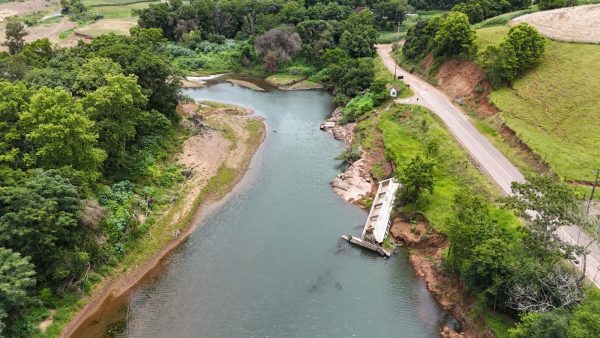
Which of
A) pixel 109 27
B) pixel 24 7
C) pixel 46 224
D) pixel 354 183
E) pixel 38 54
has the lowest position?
pixel 354 183

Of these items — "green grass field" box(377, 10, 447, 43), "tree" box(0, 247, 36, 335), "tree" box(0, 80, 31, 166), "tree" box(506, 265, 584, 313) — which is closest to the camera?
"tree" box(0, 247, 36, 335)

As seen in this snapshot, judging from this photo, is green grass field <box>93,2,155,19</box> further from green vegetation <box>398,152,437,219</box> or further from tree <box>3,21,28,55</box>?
green vegetation <box>398,152,437,219</box>

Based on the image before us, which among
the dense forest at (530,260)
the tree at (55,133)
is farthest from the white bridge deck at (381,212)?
the tree at (55,133)

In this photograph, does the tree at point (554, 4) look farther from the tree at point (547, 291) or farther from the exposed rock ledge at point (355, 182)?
the tree at point (547, 291)

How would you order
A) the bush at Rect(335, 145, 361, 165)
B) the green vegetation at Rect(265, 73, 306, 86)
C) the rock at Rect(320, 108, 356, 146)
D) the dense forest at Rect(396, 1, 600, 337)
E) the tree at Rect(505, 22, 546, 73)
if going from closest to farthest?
the dense forest at Rect(396, 1, 600, 337), the bush at Rect(335, 145, 361, 165), the tree at Rect(505, 22, 546, 73), the rock at Rect(320, 108, 356, 146), the green vegetation at Rect(265, 73, 306, 86)

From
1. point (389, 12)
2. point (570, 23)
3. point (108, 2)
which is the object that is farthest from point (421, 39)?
point (108, 2)

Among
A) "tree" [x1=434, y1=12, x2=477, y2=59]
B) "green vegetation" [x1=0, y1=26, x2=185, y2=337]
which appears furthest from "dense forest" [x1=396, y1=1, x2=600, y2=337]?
"tree" [x1=434, y1=12, x2=477, y2=59]

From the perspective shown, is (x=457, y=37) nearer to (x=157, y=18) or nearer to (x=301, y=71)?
(x=301, y=71)
